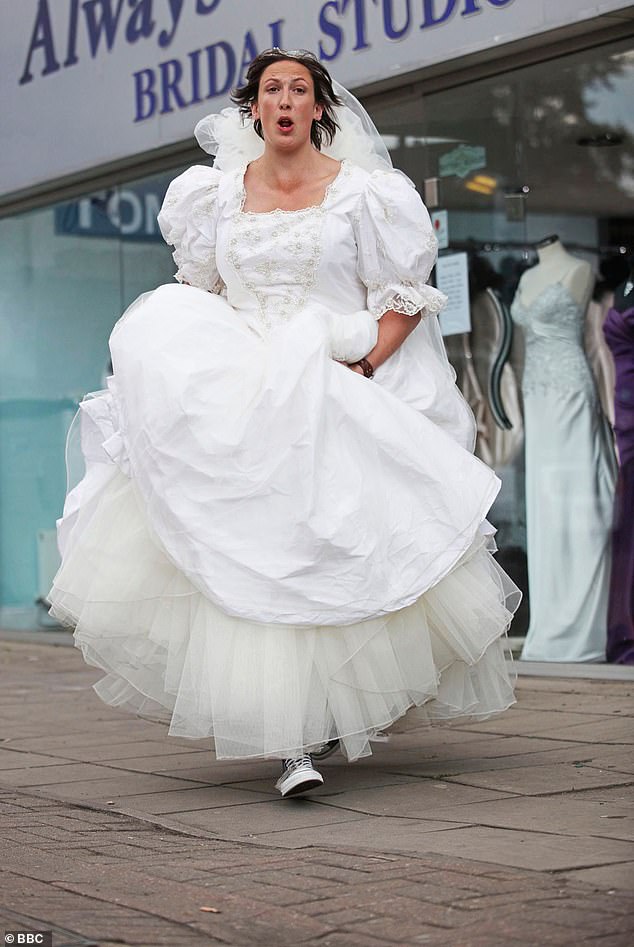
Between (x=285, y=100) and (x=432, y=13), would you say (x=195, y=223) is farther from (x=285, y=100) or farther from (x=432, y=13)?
(x=432, y=13)

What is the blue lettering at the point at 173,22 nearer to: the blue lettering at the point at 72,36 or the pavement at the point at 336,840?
the blue lettering at the point at 72,36

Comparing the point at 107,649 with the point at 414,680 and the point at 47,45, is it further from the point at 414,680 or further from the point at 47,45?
the point at 47,45

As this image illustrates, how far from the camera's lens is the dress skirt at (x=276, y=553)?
4.38 metres

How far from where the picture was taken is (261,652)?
437 centimetres

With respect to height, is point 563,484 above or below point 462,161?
below

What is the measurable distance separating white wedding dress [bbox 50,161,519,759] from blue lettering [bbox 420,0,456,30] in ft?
9.16

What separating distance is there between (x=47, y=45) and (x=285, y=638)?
7.10m

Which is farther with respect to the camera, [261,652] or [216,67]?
[216,67]

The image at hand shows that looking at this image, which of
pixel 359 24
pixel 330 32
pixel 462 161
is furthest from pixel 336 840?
pixel 330 32

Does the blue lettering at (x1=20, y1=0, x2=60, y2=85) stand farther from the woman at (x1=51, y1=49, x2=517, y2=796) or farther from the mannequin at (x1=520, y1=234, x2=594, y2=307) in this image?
the woman at (x1=51, y1=49, x2=517, y2=796)

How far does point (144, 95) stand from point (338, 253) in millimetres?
5029

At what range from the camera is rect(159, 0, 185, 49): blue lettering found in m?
9.27

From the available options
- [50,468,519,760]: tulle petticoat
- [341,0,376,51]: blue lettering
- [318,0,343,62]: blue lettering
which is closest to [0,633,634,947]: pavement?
[50,468,519,760]: tulle petticoat

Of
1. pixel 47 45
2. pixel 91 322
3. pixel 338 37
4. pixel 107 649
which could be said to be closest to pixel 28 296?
pixel 91 322
